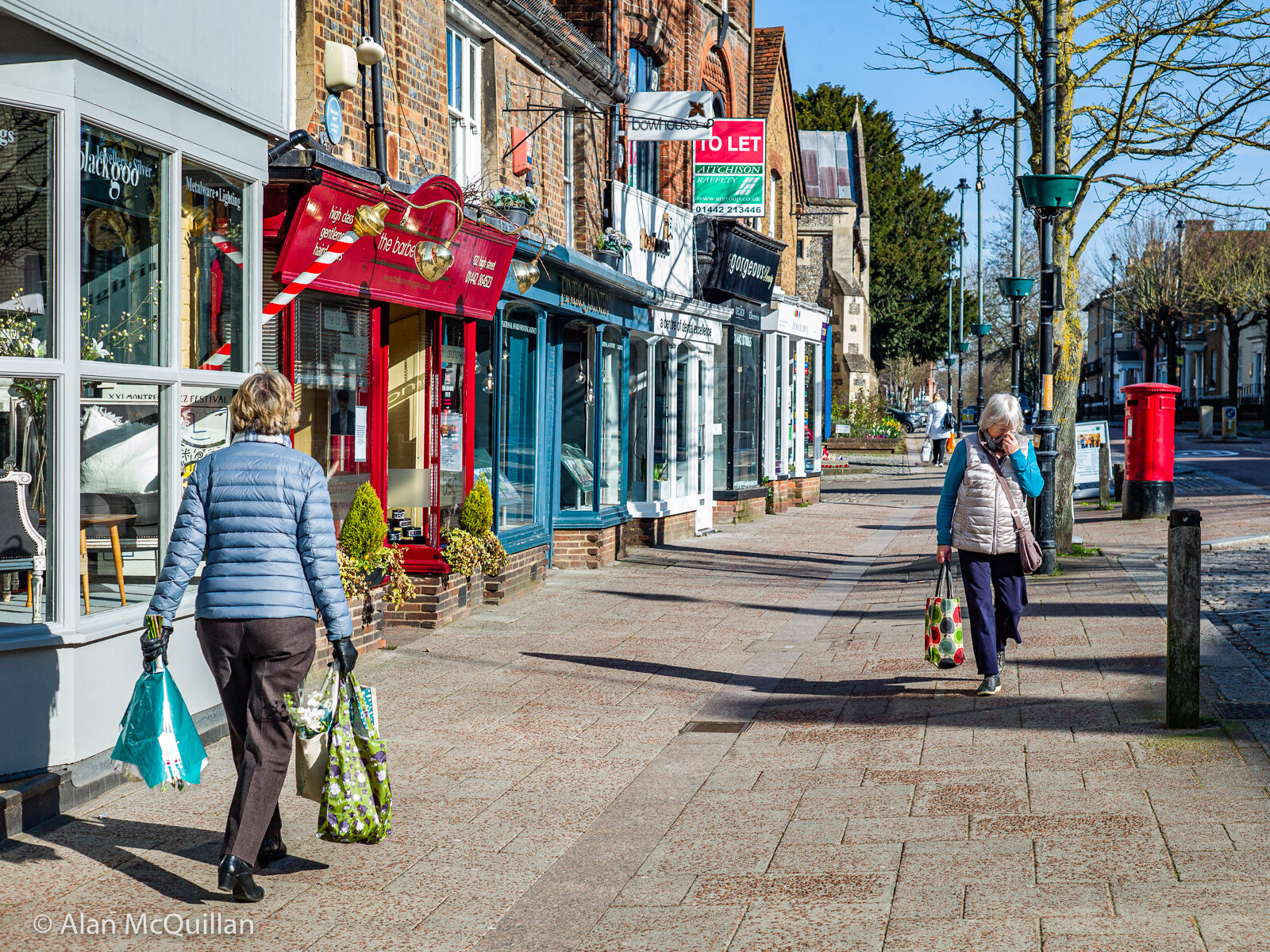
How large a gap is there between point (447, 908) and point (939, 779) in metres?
2.47

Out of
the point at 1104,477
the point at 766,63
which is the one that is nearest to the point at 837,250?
Result: the point at 766,63

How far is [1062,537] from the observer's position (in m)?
13.9

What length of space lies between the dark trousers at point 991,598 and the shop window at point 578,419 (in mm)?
7403

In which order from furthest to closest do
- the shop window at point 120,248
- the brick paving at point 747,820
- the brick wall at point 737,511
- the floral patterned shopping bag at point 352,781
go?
1. the brick wall at point 737,511
2. the shop window at point 120,248
3. the floral patterned shopping bag at point 352,781
4. the brick paving at point 747,820

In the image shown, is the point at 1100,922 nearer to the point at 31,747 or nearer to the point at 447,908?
the point at 447,908

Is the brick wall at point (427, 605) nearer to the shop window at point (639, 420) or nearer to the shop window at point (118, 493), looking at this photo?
the shop window at point (118, 493)

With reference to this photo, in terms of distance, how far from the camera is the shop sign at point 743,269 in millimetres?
19031

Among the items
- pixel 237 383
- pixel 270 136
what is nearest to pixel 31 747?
pixel 237 383

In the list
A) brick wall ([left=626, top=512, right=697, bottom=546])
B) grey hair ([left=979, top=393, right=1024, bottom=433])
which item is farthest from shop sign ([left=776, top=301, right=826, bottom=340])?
grey hair ([left=979, top=393, right=1024, bottom=433])

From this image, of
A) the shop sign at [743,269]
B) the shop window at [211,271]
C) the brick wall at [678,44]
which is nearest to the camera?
the shop window at [211,271]

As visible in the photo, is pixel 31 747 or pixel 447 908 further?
pixel 31 747

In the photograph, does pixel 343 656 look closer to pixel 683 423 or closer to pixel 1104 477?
pixel 683 423

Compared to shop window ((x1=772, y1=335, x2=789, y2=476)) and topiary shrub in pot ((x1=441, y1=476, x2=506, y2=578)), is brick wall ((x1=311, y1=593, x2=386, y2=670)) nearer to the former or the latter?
topiary shrub in pot ((x1=441, y1=476, x2=506, y2=578))

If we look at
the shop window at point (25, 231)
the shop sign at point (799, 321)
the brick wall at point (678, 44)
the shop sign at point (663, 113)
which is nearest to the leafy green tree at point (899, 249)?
the shop sign at point (799, 321)
